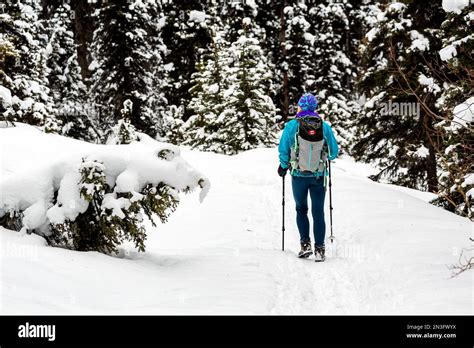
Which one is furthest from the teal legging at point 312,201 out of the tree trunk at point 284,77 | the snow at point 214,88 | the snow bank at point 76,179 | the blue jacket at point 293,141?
the tree trunk at point 284,77

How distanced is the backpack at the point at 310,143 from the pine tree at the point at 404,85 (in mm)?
7367

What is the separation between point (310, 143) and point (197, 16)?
2494cm

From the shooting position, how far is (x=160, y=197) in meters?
5.91

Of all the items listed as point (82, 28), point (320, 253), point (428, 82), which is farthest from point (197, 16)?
point (320, 253)

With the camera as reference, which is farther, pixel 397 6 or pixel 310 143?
pixel 397 6

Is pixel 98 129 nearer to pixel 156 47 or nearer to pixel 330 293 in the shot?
pixel 156 47

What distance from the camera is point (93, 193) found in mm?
5648

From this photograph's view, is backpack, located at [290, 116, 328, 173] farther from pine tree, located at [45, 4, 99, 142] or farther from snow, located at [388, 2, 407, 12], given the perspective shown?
pine tree, located at [45, 4, 99, 142]

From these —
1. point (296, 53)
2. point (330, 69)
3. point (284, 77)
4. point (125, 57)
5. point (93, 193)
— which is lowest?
point (93, 193)

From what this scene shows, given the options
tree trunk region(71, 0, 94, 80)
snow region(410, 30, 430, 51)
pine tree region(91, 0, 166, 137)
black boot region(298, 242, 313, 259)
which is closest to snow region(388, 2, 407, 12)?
snow region(410, 30, 430, 51)

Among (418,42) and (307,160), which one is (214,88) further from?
(307,160)
